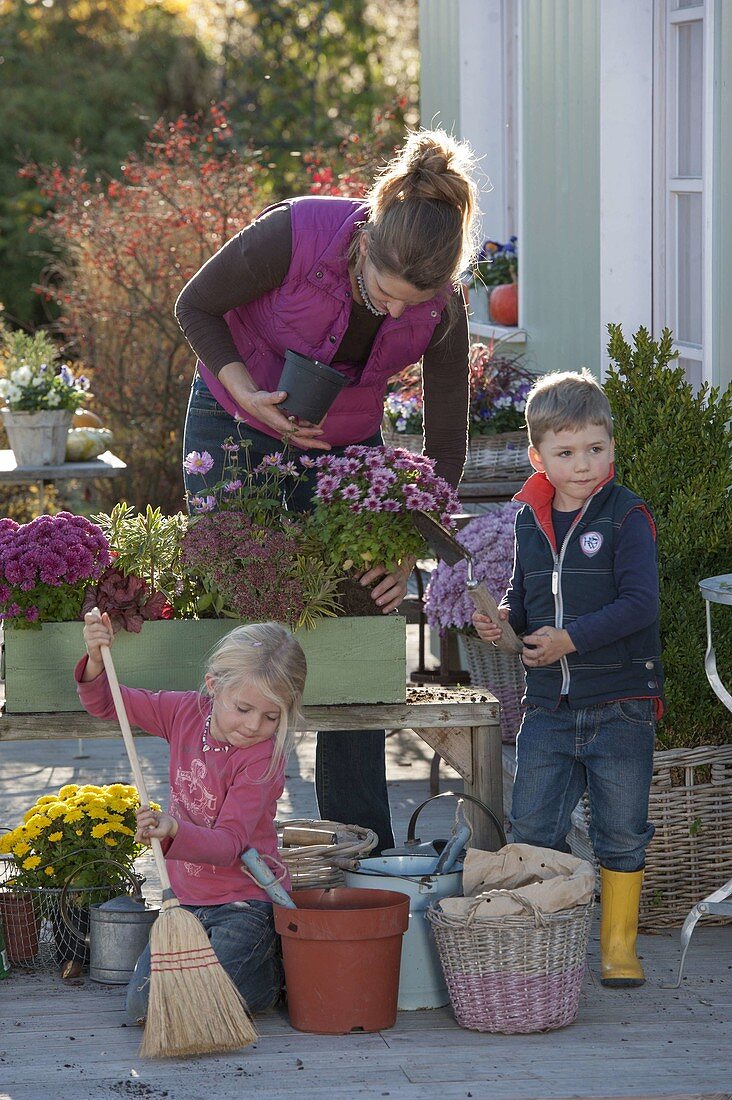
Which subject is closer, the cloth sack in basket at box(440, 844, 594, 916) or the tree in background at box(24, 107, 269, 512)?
the cloth sack in basket at box(440, 844, 594, 916)

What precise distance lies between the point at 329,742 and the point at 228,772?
44cm

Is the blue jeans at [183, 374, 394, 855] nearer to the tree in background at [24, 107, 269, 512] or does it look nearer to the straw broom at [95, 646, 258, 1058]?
the straw broom at [95, 646, 258, 1058]


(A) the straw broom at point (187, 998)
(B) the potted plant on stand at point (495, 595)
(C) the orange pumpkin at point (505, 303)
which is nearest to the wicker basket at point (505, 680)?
(B) the potted plant on stand at point (495, 595)

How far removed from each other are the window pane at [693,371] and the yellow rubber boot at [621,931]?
1.69 m

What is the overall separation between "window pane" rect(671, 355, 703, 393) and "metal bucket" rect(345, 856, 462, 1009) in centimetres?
184

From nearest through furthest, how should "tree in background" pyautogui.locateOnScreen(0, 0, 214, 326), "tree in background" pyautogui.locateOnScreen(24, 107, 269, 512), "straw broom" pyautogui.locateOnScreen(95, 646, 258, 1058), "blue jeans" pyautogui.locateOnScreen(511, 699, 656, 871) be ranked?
"straw broom" pyautogui.locateOnScreen(95, 646, 258, 1058) → "blue jeans" pyautogui.locateOnScreen(511, 699, 656, 871) → "tree in background" pyautogui.locateOnScreen(24, 107, 269, 512) → "tree in background" pyautogui.locateOnScreen(0, 0, 214, 326)

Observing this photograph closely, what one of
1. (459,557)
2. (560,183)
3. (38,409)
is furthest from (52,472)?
(459,557)

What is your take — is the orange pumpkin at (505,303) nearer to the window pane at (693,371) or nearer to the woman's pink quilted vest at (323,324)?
the window pane at (693,371)

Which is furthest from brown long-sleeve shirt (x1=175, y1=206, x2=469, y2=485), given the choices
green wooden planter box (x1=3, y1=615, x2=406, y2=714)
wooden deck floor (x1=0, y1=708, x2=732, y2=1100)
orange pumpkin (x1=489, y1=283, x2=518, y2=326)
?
orange pumpkin (x1=489, y1=283, x2=518, y2=326)

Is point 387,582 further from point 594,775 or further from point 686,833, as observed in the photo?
point 686,833

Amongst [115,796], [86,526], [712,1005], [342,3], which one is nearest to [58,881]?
[115,796]

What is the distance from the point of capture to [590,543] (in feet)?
10.4

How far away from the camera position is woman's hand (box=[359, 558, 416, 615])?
3164mm

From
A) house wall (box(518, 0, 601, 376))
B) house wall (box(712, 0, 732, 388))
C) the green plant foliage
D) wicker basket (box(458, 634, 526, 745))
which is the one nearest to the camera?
the green plant foliage
